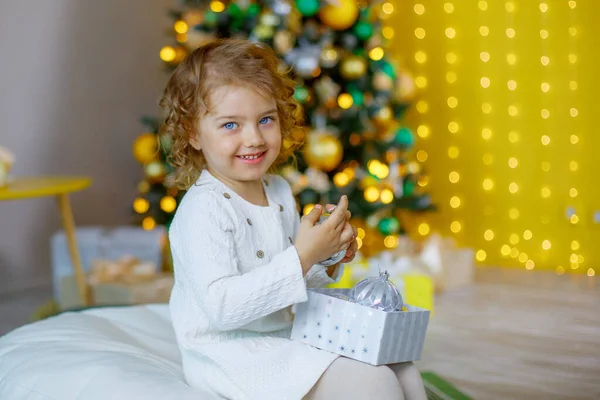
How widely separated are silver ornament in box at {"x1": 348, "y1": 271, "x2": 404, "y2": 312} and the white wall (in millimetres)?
2648

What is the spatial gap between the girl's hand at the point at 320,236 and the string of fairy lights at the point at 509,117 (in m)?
2.94

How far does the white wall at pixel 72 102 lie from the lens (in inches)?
136

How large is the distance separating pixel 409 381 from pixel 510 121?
308cm

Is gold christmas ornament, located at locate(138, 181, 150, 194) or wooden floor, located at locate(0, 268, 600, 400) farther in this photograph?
gold christmas ornament, located at locate(138, 181, 150, 194)

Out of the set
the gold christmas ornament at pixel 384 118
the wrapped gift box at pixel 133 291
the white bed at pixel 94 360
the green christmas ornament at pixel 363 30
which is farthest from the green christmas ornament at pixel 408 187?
the white bed at pixel 94 360

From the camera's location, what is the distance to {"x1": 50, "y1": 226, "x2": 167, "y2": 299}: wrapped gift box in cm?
311

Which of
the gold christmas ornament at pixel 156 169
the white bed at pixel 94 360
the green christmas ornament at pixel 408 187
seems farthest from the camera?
the green christmas ornament at pixel 408 187

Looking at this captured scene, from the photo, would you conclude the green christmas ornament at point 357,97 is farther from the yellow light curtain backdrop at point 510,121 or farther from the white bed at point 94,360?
the white bed at point 94,360

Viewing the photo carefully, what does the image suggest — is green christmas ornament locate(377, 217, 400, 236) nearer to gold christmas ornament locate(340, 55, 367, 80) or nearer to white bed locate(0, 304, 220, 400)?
gold christmas ornament locate(340, 55, 367, 80)

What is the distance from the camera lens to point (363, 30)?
3420 millimetres

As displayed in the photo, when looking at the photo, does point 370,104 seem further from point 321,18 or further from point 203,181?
point 203,181

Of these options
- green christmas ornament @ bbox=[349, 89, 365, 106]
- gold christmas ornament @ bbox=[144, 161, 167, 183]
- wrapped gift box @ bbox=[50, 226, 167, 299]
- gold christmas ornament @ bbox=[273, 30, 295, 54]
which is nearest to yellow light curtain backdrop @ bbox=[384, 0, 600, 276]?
green christmas ornament @ bbox=[349, 89, 365, 106]

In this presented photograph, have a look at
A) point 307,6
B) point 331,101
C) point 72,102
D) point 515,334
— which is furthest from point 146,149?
point 515,334

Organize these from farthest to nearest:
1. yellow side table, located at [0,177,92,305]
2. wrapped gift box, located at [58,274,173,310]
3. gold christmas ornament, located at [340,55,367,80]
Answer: gold christmas ornament, located at [340,55,367,80] → wrapped gift box, located at [58,274,173,310] → yellow side table, located at [0,177,92,305]
